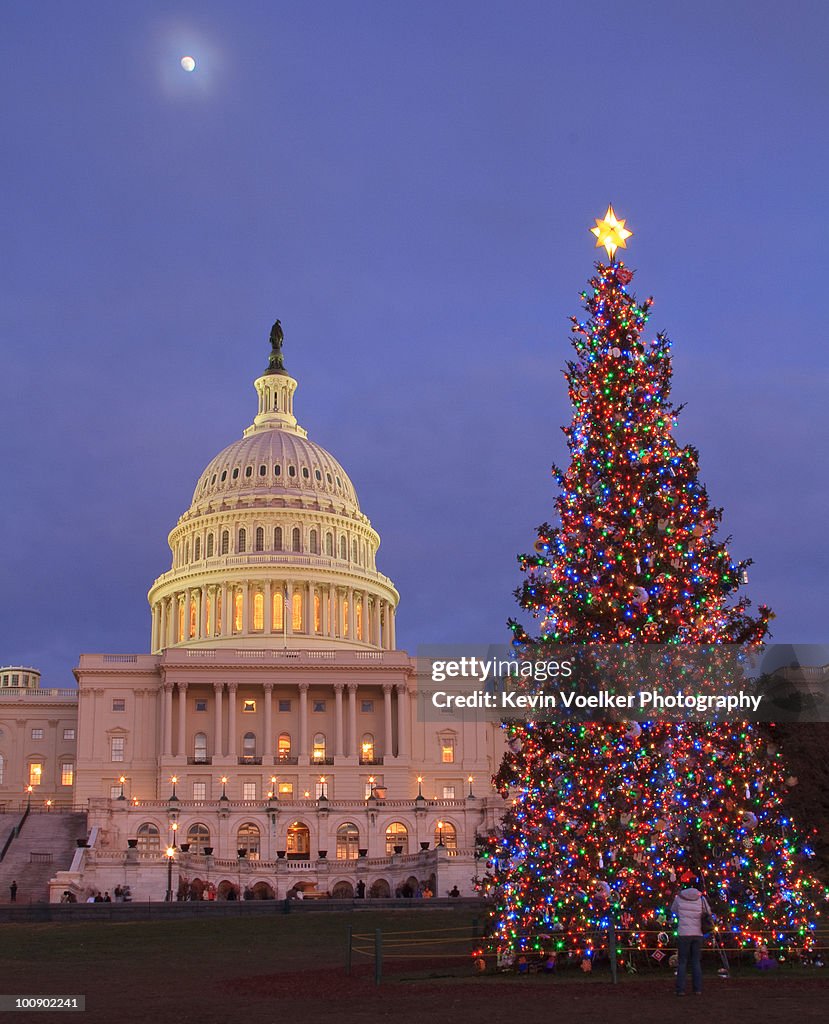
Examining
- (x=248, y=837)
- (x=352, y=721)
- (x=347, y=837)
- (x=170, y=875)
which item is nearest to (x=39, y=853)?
(x=170, y=875)

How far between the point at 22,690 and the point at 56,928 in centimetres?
7747

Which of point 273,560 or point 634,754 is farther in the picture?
point 273,560

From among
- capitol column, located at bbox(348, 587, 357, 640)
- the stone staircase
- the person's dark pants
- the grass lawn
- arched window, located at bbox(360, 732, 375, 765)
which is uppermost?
capitol column, located at bbox(348, 587, 357, 640)

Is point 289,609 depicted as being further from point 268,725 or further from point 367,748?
point 367,748

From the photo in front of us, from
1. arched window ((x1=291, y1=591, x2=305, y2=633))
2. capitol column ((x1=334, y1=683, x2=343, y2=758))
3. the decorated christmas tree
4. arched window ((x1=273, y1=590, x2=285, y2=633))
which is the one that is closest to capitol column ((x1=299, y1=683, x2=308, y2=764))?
capitol column ((x1=334, y1=683, x2=343, y2=758))

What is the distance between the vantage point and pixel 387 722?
11744cm

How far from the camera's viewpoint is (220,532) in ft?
471

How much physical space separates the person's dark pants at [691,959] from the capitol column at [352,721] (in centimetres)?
9363

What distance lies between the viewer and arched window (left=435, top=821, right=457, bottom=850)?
9450 centimetres

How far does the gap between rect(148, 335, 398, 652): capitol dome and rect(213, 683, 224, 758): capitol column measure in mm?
14407

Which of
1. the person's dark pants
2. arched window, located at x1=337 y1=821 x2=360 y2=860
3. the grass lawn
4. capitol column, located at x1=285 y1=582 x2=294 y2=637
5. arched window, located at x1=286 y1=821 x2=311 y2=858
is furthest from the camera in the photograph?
capitol column, located at x1=285 y1=582 x2=294 y2=637

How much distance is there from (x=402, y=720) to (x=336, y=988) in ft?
293

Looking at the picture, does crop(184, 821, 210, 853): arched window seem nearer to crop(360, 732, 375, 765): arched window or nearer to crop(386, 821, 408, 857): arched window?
crop(386, 821, 408, 857): arched window

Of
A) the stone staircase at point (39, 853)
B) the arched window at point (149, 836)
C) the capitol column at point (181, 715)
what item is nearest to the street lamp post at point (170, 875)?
the stone staircase at point (39, 853)
